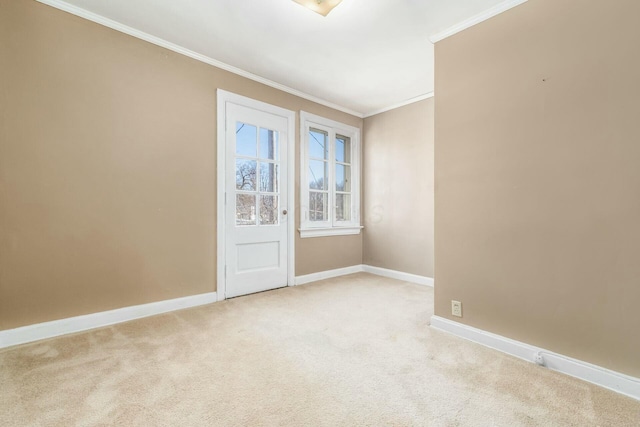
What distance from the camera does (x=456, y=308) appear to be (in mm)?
2273

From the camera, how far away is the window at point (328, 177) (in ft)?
12.6

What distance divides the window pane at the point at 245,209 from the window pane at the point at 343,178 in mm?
1519

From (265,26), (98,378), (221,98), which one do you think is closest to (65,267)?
(98,378)

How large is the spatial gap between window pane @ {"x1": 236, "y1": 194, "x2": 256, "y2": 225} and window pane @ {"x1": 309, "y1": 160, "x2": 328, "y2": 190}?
98 centimetres

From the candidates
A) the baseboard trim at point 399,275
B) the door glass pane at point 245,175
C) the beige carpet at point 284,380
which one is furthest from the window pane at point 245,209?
the baseboard trim at point 399,275

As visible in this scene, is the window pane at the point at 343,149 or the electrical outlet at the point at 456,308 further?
the window pane at the point at 343,149

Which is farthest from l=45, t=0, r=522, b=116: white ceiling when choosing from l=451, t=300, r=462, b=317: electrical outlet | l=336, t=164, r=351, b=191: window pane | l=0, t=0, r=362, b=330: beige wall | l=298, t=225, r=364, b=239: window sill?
l=451, t=300, r=462, b=317: electrical outlet

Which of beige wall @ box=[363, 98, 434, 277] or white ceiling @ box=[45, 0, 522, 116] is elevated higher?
white ceiling @ box=[45, 0, 522, 116]

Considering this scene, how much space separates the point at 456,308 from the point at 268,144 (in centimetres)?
259

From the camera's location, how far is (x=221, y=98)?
3.05 meters

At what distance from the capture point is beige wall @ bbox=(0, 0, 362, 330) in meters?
2.06

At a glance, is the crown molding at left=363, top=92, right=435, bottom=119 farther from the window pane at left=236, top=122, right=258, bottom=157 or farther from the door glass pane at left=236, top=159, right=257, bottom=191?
the door glass pane at left=236, top=159, right=257, bottom=191

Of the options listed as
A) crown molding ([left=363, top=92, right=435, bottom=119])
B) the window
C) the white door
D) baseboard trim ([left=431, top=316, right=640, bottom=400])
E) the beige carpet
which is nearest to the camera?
the beige carpet

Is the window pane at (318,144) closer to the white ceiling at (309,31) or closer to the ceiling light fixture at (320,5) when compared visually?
the white ceiling at (309,31)
